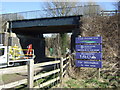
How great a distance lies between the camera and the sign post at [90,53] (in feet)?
27.0

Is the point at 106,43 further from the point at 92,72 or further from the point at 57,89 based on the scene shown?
the point at 57,89

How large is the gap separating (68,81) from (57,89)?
1426mm

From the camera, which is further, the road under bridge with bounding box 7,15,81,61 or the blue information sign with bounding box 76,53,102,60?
the road under bridge with bounding box 7,15,81,61

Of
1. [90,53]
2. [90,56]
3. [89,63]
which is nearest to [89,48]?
[90,53]

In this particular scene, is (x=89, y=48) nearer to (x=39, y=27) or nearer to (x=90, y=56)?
(x=90, y=56)

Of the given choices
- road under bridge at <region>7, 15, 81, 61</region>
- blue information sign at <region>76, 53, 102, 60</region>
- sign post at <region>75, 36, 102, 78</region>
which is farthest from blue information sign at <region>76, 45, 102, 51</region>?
road under bridge at <region>7, 15, 81, 61</region>

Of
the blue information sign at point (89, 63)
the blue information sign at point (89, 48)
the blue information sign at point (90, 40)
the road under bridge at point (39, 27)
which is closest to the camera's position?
the blue information sign at point (89, 63)

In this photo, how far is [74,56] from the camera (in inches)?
364

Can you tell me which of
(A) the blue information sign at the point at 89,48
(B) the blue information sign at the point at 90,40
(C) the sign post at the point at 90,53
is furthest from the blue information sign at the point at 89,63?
(B) the blue information sign at the point at 90,40

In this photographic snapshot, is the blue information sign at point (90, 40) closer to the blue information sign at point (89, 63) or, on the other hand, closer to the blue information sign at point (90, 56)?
the blue information sign at point (90, 56)

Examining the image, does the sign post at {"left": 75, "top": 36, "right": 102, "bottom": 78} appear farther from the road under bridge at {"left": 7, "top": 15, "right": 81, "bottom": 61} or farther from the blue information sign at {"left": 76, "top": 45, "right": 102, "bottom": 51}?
the road under bridge at {"left": 7, "top": 15, "right": 81, "bottom": 61}

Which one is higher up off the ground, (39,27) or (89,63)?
(39,27)

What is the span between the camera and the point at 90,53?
27.6 ft

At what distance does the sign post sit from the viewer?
324 inches
